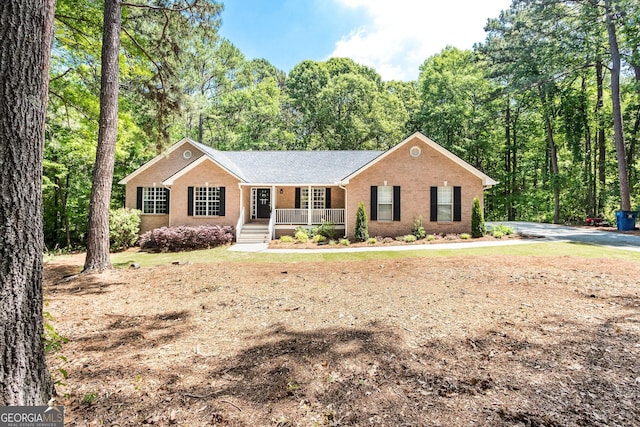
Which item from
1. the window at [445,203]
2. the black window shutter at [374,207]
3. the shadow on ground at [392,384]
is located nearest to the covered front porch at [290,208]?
the black window shutter at [374,207]

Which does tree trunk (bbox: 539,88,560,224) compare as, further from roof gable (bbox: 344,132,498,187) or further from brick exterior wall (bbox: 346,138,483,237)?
brick exterior wall (bbox: 346,138,483,237)

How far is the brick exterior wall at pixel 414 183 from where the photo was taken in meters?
15.6

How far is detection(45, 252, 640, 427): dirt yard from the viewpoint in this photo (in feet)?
8.14

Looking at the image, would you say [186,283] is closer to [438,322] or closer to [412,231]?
[438,322]

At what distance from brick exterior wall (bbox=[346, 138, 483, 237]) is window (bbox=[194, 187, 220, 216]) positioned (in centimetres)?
732

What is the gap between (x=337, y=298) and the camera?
5816 mm

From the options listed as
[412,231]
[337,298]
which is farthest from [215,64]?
[337,298]

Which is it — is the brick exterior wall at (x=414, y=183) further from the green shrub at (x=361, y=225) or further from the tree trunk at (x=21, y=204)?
the tree trunk at (x=21, y=204)

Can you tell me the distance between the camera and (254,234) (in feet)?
52.4

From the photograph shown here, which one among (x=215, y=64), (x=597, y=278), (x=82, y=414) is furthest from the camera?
(x=215, y=64)

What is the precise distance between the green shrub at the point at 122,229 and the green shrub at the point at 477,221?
55.9 feet

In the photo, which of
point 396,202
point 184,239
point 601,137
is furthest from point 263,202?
point 601,137

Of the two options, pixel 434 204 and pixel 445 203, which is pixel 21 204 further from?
pixel 445 203

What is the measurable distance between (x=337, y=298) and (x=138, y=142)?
17.8 m
